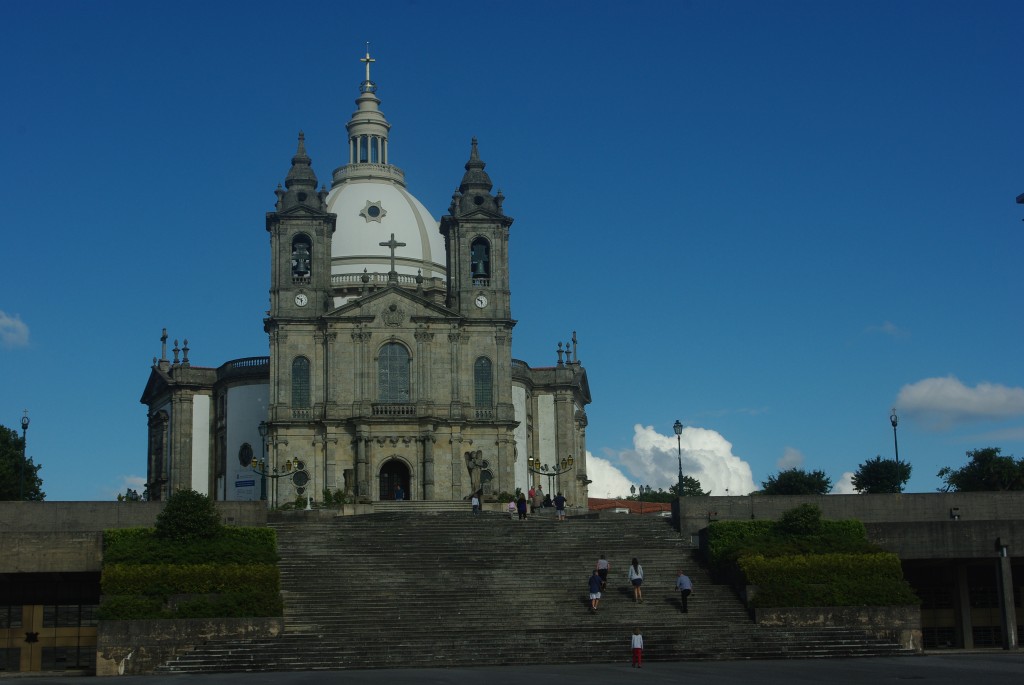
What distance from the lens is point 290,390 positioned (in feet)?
208

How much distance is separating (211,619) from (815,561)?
52.8ft

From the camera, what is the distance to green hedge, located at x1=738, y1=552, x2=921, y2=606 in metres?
38.1

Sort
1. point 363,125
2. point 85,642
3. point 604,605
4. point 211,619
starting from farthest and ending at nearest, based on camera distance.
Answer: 1. point 363,125
2. point 85,642
3. point 604,605
4. point 211,619

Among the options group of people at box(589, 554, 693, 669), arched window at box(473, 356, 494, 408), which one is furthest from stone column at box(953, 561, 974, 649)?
arched window at box(473, 356, 494, 408)

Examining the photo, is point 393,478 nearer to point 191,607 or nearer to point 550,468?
point 550,468

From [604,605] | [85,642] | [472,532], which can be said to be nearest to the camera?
[604,605]

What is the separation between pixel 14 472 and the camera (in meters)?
71.8

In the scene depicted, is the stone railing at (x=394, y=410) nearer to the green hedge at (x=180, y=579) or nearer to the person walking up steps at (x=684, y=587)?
the green hedge at (x=180, y=579)

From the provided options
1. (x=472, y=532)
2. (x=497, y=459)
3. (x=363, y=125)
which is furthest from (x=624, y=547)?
(x=363, y=125)

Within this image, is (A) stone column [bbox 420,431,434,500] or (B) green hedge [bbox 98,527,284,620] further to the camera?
(A) stone column [bbox 420,431,434,500]

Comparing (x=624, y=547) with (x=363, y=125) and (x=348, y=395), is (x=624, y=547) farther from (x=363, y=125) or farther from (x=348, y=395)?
(x=363, y=125)

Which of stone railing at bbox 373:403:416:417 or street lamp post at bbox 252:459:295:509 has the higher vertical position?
stone railing at bbox 373:403:416:417

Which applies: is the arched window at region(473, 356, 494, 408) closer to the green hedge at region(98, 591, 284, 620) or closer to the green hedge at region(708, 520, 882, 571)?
the green hedge at region(708, 520, 882, 571)

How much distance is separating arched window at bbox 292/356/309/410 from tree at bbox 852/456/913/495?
29.0 m
